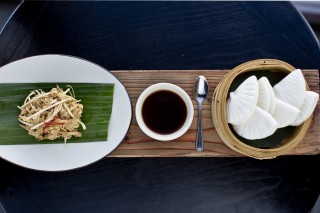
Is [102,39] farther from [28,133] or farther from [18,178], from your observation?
[18,178]

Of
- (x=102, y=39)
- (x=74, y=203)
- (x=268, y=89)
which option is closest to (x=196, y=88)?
(x=268, y=89)

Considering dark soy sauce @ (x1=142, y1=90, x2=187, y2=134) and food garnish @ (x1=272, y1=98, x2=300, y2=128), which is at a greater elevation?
food garnish @ (x1=272, y1=98, x2=300, y2=128)

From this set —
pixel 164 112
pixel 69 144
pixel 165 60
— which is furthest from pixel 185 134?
pixel 69 144

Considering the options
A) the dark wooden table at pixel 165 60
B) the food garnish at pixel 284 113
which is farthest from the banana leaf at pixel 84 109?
the food garnish at pixel 284 113

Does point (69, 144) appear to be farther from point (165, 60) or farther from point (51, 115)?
point (165, 60)

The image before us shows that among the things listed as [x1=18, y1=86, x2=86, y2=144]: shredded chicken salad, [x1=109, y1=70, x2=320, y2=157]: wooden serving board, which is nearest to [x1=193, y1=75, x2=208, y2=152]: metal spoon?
[x1=109, y1=70, x2=320, y2=157]: wooden serving board

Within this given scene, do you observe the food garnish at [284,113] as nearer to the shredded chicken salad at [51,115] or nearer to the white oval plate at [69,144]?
the white oval plate at [69,144]

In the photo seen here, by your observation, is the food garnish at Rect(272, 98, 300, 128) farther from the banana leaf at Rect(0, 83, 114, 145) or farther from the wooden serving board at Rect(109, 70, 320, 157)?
the banana leaf at Rect(0, 83, 114, 145)
